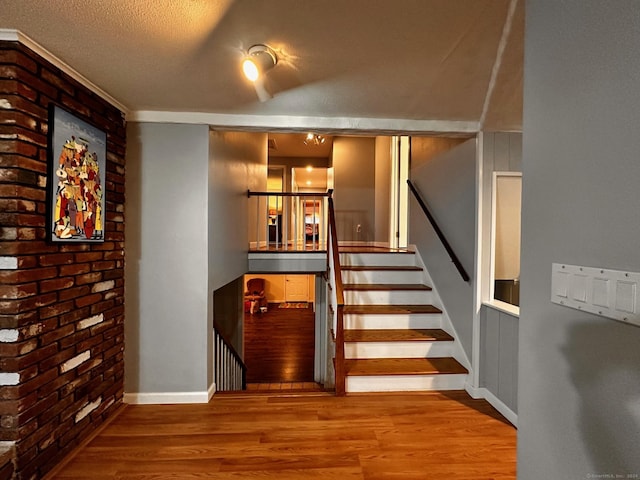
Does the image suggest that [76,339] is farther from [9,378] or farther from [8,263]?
[8,263]

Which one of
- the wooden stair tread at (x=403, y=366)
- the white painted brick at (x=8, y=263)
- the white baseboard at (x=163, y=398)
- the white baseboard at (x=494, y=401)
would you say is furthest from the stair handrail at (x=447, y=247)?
the white painted brick at (x=8, y=263)

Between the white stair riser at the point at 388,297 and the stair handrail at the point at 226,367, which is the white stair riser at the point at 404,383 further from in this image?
the stair handrail at the point at 226,367

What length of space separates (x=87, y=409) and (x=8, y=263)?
1066 millimetres

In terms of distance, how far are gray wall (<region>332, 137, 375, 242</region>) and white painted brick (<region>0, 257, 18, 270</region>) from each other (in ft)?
16.0

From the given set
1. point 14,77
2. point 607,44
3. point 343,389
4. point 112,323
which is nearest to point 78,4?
point 14,77

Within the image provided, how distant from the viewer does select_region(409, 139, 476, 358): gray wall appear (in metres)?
2.65

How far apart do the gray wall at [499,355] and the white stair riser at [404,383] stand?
0.22 metres

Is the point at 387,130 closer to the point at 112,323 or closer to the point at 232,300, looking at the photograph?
the point at 112,323

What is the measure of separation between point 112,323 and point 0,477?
3.04 ft

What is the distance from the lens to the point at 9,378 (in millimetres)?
1480

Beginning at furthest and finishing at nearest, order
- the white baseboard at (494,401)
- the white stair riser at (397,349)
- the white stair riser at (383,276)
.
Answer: the white stair riser at (383,276) → the white stair riser at (397,349) → the white baseboard at (494,401)

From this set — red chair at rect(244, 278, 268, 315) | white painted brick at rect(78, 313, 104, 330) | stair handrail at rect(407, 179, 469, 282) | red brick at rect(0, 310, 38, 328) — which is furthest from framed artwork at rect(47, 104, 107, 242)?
red chair at rect(244, 278, 268, 315)

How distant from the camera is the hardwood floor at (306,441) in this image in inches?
66.9

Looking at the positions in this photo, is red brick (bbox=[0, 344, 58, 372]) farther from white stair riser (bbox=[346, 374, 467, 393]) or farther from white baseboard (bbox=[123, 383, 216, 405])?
white stair riser (bbox=[346, 374, 467, 393])
